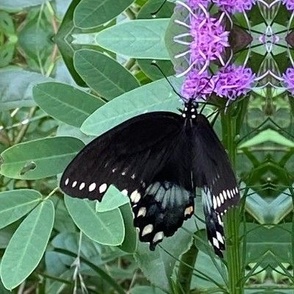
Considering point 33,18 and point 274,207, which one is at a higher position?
point 33,18

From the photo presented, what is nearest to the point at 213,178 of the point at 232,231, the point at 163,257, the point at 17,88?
the point at 232,231

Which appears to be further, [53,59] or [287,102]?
[53,59]

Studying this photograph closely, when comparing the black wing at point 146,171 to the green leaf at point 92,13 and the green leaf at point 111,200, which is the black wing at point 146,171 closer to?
the green leaf at point 111,200

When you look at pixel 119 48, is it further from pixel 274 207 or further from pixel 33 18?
pixel 33 18

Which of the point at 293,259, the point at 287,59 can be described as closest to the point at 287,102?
the point at 287,59

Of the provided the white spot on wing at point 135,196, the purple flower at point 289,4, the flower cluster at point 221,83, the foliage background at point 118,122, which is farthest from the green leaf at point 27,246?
the purple flower at point 289,4

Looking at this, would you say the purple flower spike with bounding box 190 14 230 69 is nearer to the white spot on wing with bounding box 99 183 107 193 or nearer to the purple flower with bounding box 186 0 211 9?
the purple flower with bounding box 186 0 211 9

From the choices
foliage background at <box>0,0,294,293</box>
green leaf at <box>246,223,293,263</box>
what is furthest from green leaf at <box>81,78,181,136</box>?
green leaf at <box>246,223,293,263</box>
